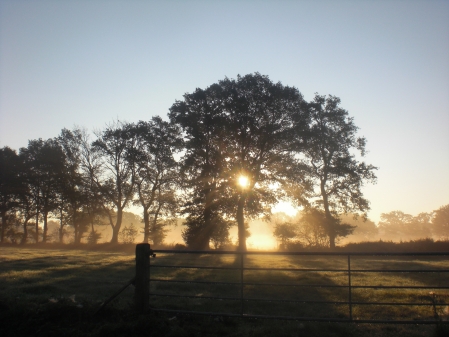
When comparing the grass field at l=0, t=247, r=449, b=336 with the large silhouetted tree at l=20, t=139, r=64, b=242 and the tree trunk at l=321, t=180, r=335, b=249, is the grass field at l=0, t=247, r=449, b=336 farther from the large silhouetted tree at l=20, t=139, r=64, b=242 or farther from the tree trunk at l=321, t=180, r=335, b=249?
the large silhouetted tree at l=20, t=139, r=64, b=242

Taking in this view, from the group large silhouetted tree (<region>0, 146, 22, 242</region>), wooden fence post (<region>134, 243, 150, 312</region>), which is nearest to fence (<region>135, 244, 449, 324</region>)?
wooden fence post (<region>134, 243, 150, 312</region>)

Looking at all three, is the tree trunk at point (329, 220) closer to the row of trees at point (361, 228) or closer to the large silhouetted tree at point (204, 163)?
the row of trees at point (361, 228)

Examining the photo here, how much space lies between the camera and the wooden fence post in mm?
8227

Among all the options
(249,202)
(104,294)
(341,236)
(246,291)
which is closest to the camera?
(104,294)

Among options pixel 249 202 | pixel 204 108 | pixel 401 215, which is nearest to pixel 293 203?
pixel 249 202

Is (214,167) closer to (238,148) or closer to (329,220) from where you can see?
(238,148)

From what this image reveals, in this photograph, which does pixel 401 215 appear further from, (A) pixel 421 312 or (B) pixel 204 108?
(A) pixel 421 312

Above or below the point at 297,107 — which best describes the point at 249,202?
below

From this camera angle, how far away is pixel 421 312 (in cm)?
897

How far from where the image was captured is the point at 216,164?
121 feet

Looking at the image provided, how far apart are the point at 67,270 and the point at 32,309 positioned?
9.44 m

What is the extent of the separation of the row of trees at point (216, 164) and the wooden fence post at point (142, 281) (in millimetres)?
27505

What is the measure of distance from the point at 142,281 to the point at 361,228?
14461cm

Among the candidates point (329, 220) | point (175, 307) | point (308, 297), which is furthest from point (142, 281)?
point (329, 220)
